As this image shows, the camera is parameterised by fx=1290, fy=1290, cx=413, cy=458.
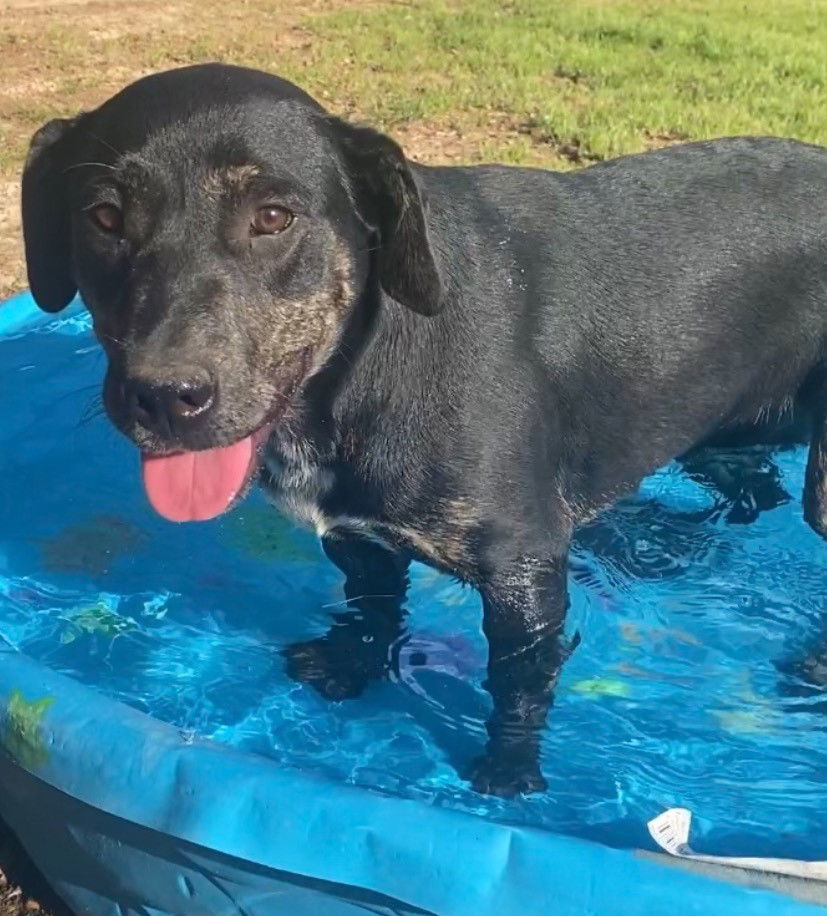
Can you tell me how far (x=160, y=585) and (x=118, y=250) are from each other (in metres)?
2.20

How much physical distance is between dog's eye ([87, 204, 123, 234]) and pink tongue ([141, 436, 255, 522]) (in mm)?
602

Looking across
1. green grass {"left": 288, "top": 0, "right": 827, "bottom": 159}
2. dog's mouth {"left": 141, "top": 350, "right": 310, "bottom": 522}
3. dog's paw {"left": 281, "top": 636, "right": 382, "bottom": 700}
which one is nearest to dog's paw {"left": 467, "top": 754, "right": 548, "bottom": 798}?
dog's paw {"left": 281, "top": 636, "right": 382, "bottom": 700}

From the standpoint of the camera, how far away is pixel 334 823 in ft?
9.77

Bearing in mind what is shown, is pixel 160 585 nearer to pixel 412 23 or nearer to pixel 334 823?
pixel 334 823

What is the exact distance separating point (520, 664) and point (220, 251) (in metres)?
1.58

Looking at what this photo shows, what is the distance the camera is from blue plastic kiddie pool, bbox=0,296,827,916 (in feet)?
9.63

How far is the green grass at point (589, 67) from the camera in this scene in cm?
950

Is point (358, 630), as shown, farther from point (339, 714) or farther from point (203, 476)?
point (203, 476)

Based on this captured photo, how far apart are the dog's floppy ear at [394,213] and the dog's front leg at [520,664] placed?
87 centimetres

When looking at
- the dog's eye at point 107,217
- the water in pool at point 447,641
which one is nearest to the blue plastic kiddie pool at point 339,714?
the water in pool at point 447,641

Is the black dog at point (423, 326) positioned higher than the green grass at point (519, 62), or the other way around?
the black dog at point (423, 326)

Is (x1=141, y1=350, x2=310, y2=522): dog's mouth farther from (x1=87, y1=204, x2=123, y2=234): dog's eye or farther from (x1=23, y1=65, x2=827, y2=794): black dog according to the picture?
(x1=87, y1=204, x2=123, y2=234): dog's eye

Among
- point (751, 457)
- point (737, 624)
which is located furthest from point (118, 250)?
point (751, 457)

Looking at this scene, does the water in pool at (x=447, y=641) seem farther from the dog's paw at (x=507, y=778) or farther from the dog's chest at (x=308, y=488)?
the dog's chest at (x=308, y=488)
